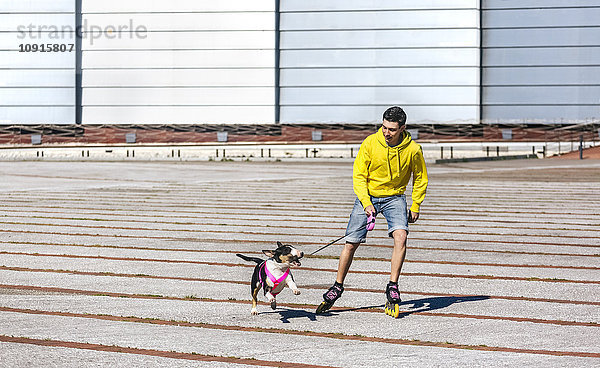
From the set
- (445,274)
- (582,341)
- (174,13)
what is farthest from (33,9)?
(582,341)

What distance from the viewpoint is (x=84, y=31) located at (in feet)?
149

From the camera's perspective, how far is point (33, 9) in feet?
149

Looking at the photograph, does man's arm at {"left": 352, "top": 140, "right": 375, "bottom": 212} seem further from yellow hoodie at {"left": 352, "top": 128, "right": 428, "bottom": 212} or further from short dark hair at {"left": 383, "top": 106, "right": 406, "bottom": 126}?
short dark hair at {"left": 383, "top": 106, "right": 406, "bottom": 126}

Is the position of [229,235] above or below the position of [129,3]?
below

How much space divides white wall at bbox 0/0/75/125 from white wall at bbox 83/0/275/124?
97 centimetres

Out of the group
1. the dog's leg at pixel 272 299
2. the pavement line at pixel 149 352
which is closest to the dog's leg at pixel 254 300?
the dog's leg at pixel 272 299

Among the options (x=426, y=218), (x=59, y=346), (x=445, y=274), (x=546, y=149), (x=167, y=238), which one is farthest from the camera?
(x=546, y=149)

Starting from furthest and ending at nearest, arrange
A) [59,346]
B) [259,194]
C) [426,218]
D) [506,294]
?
[259,194] → [426,218] → [506,294] → [59,346]

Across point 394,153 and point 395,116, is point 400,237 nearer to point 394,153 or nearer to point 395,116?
point 394,153

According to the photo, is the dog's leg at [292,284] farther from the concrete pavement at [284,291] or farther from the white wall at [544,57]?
the white wall at [544,57]

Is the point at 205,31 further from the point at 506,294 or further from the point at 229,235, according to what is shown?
the point at 506,294

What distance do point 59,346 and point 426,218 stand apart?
918cm

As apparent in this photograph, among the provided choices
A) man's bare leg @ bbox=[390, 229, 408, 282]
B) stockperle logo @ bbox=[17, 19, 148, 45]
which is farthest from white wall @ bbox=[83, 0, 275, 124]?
man's bare leg @ bbox=[390, 229, 408, 282]

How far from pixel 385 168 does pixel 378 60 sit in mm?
37100
